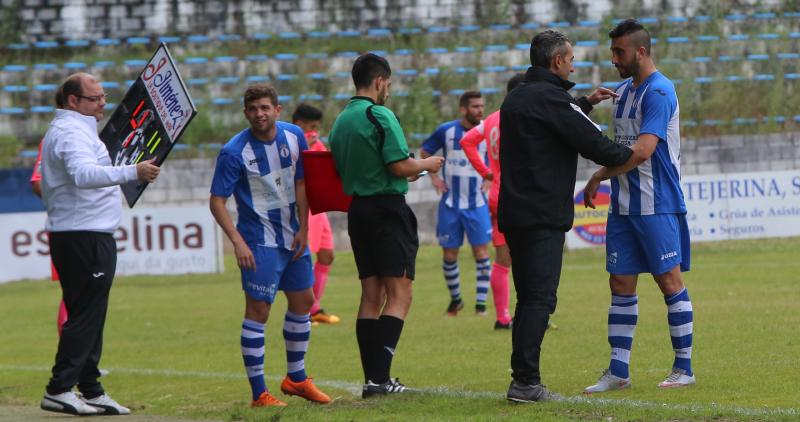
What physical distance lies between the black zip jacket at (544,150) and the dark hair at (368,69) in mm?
956

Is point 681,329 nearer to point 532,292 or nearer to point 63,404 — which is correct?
point 532,292

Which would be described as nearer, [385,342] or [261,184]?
[385,342]

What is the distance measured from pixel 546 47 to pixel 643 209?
1184 millimetres

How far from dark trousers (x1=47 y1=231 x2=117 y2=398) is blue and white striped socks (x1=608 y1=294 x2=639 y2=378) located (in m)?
3.18

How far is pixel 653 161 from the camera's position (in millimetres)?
7949

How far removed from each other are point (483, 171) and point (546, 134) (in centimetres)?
571

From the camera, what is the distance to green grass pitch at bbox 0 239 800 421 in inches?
294

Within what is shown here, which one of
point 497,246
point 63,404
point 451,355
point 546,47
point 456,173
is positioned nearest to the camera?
point 546,47

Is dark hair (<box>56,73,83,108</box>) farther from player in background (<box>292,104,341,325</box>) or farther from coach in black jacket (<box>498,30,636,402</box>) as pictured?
player in background (<box>292,104,341,325</box>)

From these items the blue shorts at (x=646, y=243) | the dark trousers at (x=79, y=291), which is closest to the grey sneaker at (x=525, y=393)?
the blue shorts at (x=646, y=243)

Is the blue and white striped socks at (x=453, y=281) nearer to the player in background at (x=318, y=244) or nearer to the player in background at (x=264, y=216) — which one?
the player in background at (x=318, y=244)

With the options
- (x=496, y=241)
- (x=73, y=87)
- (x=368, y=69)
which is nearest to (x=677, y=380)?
(x=368, y=69)

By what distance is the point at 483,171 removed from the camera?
13.2 m

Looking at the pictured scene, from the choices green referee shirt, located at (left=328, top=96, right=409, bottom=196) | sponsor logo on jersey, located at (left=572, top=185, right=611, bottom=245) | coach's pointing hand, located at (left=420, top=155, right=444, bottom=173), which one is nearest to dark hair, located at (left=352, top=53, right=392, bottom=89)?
green referee shirt, located at (left=328, top=96, right=409, bottom=196)
